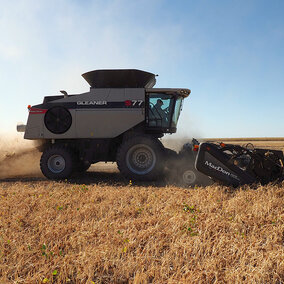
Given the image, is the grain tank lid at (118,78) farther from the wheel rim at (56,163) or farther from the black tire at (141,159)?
the wheel rim at (56,163)

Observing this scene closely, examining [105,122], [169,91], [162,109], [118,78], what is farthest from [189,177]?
[118,78]

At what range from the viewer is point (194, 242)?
8.36 ft

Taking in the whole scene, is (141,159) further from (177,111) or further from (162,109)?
(177,111)

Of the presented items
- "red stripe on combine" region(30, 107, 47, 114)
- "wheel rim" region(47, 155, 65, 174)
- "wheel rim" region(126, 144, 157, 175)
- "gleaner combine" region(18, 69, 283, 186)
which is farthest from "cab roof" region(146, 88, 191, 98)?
"wheel rim" region(47, 155, 65, 174)

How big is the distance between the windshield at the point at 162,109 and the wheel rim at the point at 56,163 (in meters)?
3.08

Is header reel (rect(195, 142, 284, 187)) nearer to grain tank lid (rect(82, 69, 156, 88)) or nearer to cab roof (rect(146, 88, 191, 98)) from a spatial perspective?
cab roof (rect(146, 88, 191, 98))

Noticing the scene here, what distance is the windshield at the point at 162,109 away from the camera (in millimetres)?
7426

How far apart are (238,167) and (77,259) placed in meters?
3.64

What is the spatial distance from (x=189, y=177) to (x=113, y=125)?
2812mm

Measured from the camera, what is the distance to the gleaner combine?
6957mm

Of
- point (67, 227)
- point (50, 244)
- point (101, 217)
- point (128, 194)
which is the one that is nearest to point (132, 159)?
point (128, 194)

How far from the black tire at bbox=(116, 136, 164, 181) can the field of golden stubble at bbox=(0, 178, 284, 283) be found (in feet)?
8.66

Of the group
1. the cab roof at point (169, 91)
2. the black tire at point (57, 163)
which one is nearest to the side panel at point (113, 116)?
→ the cab roof at point (169, 91)

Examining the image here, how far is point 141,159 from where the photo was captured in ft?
23.3
